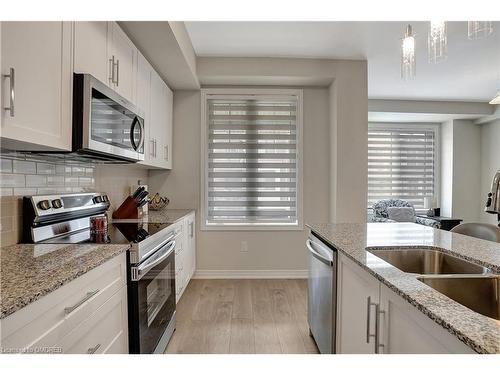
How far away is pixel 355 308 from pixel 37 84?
5.50 ft

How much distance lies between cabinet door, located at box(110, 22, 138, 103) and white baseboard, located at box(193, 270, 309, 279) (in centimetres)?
230

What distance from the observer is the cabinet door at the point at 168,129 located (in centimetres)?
337

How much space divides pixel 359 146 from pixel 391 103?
2.21 m

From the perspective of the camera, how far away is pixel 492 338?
63cm

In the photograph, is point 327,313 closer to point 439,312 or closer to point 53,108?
point 439,312

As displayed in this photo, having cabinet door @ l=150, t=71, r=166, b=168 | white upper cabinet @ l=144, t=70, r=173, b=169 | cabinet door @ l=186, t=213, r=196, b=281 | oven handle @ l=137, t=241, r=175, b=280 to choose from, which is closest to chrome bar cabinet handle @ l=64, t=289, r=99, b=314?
oven handle @ l=137, t=241, r=175, b=280

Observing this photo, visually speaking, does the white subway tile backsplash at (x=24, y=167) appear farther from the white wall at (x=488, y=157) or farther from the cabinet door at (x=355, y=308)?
the white wall at (x=488, y=157)

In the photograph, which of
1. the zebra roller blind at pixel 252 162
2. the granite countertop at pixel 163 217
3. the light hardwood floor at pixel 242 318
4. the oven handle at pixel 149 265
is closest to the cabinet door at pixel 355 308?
the light hardwood floor at pixel 242 318

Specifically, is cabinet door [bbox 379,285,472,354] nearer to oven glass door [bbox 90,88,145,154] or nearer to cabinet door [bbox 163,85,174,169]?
oven glass door [bbox 90,88,145,154]

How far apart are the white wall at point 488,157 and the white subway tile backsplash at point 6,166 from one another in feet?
22.1

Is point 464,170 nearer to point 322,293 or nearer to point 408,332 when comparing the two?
point 322,293

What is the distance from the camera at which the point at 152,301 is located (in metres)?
1.77

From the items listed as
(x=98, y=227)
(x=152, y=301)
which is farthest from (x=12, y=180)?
(x=152, y=301)
